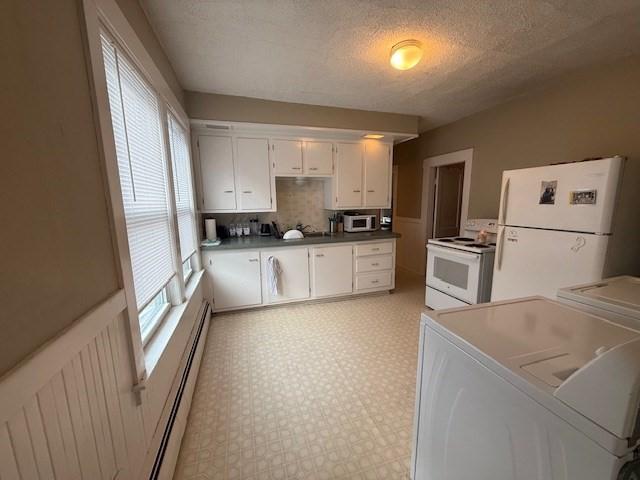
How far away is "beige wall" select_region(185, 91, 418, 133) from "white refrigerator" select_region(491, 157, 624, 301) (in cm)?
167

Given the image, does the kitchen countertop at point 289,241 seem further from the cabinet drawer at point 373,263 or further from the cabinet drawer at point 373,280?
the cabinet drawer at point 373,280

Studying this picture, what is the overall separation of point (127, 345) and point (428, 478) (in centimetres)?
142

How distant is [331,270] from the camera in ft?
10.9

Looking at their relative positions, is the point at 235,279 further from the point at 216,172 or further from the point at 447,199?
the point at 447,199

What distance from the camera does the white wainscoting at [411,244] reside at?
4496 millimetres

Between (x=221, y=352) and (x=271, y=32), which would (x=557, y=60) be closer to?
(x=271, y=32)

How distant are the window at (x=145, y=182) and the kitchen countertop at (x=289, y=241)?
822 millimetres

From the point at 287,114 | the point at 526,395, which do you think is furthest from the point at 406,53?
the point at 526,395

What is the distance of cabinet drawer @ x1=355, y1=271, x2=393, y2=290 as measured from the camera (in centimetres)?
348

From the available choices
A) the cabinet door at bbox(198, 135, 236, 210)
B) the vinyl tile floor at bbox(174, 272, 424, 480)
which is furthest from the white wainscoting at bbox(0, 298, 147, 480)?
the cabinet door at bbox(198, 135, 236, 210)

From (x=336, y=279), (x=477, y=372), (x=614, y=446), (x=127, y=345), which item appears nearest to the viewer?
(x=614, y=446)

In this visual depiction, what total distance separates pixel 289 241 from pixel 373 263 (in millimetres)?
1252

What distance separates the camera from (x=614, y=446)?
1.70 feet

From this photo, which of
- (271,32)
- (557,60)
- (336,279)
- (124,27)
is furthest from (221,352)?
(557,60)
